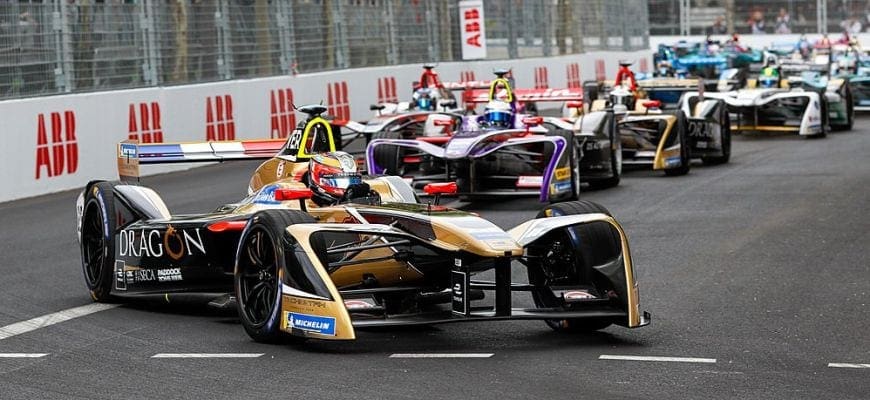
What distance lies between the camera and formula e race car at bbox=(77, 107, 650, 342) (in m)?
8.37

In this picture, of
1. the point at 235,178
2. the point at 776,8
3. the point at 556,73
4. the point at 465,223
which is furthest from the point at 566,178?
the point at 776,8

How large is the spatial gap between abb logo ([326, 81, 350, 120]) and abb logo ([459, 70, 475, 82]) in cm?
665

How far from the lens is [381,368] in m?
7.91

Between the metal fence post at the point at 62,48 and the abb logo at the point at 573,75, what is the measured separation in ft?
73.7

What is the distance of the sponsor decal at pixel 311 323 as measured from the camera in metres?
8.13

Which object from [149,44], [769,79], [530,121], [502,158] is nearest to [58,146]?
[149,44]

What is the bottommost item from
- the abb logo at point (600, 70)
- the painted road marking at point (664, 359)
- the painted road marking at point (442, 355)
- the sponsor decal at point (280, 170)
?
the painted road marking at point (664, 359)

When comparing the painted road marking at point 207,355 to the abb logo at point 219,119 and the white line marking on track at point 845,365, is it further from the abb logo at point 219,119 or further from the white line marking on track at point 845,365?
the abb logo at point 219,119

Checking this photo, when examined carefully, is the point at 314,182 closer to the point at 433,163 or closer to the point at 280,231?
the point at 280,231

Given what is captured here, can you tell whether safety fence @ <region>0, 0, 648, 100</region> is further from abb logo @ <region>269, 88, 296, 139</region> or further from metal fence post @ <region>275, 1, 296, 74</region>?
abb logo @ <region>269, 88, 296, 139</region>

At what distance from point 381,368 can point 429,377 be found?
1.15ft

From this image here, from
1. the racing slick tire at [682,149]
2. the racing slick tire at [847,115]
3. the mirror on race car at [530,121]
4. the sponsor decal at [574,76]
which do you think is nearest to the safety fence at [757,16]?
the sponsor decal at [574,76]

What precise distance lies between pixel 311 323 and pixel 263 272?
690mm

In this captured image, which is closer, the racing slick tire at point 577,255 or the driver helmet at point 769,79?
the racing slick tire at point 577,255
